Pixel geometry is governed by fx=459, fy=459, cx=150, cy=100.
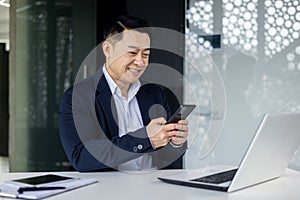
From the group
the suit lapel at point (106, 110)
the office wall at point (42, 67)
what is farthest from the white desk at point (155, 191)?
the office wall at point (42, 67)

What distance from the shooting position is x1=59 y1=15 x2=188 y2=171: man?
1.55 metres

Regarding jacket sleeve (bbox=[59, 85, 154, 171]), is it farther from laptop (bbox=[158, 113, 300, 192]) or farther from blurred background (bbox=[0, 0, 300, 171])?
blurred background (bbox=[0, 0, 300, 171])

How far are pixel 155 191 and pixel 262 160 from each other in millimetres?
332

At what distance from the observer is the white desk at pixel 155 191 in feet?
4.16

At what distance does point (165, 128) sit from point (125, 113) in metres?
0.39

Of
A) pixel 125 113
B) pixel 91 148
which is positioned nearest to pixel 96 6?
pixel 125 113

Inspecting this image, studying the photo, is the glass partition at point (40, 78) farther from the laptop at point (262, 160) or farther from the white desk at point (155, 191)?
the laptop at point (262, 160)

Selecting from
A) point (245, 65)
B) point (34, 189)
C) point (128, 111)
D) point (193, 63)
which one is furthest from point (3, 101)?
point (34, 189)

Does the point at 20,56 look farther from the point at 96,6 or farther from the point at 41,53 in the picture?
the point at 96,6

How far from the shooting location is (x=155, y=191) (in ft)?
4.37

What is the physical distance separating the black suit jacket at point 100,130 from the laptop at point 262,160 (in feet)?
0.55

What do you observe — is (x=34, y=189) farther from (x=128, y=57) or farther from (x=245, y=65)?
(x=245, y=65)

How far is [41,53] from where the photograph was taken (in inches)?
145

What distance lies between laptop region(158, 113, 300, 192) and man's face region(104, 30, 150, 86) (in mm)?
496
